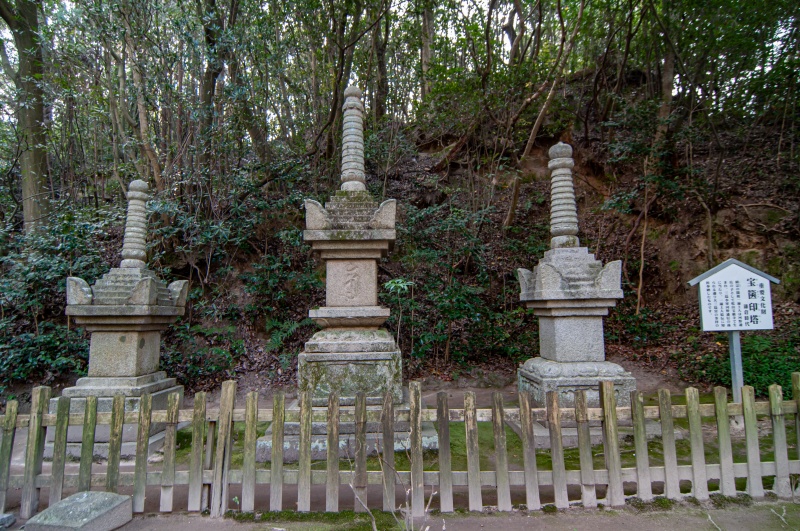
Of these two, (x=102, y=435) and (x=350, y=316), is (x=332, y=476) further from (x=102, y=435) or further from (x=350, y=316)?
(x=102, y=435)

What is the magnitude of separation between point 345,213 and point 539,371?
2681 mm

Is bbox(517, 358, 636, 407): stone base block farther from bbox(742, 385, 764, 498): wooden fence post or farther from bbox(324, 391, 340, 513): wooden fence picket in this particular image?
bbox(324, 391, 340, 513): wooden fence picket

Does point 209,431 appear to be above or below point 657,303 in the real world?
below

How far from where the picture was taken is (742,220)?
834cm

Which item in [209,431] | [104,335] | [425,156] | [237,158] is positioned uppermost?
[425,156]

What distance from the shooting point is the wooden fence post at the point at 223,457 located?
2.75 meters

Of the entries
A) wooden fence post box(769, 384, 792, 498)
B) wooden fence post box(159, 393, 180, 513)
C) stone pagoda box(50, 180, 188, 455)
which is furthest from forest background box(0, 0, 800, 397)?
wooden fence post box(159, 393, 180, 513)

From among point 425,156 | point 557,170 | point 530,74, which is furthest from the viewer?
point 425,156

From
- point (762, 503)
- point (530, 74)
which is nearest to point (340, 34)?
point (530, 74)

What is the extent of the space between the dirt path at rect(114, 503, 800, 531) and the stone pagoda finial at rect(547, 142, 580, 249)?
271 centimetres

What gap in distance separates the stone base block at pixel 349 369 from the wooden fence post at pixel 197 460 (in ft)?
3.90

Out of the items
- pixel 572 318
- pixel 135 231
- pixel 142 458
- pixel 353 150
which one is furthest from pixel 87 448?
pixel 572 318

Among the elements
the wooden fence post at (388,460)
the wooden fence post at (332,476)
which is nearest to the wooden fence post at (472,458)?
the wooden fence post at (388,460)

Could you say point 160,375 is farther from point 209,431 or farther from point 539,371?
point 539,371
